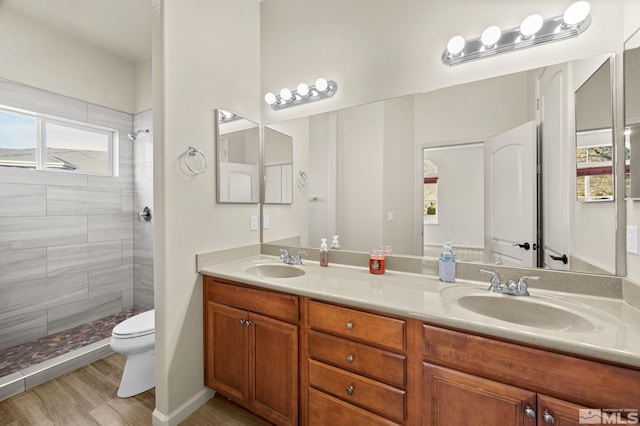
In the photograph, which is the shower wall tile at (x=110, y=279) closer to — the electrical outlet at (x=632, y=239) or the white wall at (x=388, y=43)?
the white wall at (x=388, y=43)

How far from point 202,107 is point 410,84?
52.6 inches

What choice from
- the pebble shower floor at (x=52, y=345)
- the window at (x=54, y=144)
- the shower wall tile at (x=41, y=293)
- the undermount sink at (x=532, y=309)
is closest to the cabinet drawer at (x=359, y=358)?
the undermount sink at (x=532, y=309)

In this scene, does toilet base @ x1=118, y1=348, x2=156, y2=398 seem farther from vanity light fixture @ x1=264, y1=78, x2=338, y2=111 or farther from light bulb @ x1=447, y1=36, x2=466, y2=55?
light bulb @ x1=447, y1=36, x2=466, y2=55

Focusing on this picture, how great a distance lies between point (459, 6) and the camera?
151 cm

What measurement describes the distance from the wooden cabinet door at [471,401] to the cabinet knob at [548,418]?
0.03 m

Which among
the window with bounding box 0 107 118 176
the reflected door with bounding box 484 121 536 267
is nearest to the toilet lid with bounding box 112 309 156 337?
the window with bounding box 0 107 118 176

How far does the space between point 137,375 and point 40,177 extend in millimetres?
2018

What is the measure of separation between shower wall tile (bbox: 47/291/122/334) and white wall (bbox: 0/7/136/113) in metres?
2.07

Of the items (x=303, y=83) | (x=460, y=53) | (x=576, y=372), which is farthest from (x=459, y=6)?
(x=576, y=372)

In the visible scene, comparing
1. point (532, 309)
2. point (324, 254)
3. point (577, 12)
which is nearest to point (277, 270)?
point (324, 254)

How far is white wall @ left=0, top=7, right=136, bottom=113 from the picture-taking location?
7.53ft

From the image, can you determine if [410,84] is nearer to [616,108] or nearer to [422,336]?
[616,108]

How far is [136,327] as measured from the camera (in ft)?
6.35

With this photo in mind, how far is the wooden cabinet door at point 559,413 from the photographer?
0.80 meters
